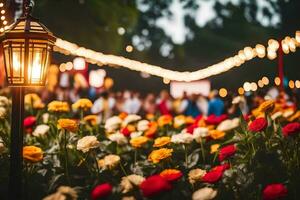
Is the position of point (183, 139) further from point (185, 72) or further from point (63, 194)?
point (185, 72)

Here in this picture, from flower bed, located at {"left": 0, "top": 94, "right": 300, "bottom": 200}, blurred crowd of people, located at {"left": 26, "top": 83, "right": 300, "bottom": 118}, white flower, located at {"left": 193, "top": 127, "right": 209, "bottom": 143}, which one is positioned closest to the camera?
flower bed, located at {"left": 0, "top": 94, "right": 300, "bottom": 200}

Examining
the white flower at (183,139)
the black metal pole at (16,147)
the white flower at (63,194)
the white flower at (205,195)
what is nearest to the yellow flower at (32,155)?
the black metal pole at (16,147)

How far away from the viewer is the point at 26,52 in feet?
11.3

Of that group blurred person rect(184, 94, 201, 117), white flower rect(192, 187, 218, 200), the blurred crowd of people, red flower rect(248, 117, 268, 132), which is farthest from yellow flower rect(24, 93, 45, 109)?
blurred person rect(184, 94, 201, 117)

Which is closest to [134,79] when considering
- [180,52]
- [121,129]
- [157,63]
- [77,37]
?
[157,63]

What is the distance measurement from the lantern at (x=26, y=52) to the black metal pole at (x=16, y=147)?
16 centimetres

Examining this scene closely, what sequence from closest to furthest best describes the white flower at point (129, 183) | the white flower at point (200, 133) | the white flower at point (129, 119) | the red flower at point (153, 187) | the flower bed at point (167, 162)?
1. the red flower at point (153, 187)
2. the white flower at point (129, 183)
3. the flower bed at point (167, 162)
4. the white flower at point (200, 133)
5. the white flower at point (129, 119)

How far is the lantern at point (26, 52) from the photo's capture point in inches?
136

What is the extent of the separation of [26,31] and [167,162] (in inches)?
69.7

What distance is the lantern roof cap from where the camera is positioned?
136 inches

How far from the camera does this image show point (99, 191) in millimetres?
2895

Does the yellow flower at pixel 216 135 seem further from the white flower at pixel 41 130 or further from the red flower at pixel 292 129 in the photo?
the white flower at pixel 41 130

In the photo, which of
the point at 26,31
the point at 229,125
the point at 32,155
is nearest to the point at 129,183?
the point at 32,155

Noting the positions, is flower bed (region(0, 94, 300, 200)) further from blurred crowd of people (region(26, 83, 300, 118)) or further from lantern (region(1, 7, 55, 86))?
blurred crowd of people (region(26, 83, 300, 118))
